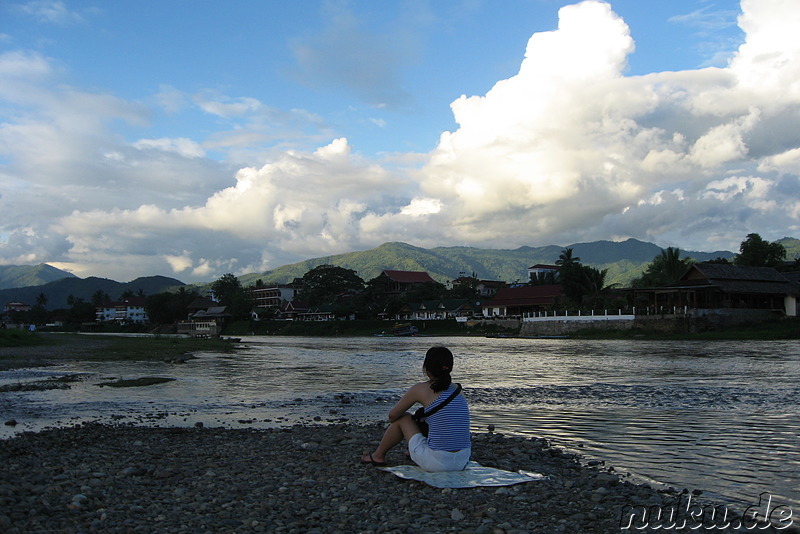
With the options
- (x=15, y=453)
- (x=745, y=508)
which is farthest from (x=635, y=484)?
(x=15, y=453)

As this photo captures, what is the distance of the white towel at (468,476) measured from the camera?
7.31 meters

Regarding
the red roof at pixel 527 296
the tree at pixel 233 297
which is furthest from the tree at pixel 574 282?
the tree at pixel 233 297

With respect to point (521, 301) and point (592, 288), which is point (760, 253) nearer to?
point (592, 288)

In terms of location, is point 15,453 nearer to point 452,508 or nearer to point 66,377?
point 452,508

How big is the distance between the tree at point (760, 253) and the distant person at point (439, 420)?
90.1 meters

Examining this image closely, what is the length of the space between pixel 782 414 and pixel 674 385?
6.85 m

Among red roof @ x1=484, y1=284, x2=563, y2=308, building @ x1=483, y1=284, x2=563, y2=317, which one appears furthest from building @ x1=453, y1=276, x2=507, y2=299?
red roof @ x1=484, y1=284, x2=563, y2=308

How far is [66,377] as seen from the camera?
23.4 metres

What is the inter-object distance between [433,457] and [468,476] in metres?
0.50

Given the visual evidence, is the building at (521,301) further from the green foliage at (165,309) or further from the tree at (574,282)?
the green foliage at (165,309)

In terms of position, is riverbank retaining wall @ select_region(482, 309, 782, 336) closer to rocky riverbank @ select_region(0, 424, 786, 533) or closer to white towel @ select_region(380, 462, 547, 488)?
rocky riverbank @ select_region(0, 424, 786, 533)

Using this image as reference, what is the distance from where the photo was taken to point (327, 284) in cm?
15012

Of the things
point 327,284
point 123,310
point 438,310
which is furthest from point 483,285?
point 123,310

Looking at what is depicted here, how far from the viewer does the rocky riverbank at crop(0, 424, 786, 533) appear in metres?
5.98
